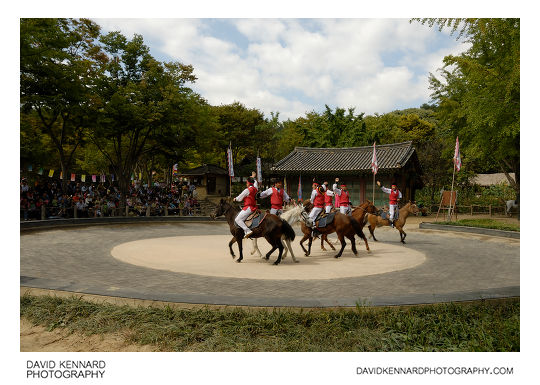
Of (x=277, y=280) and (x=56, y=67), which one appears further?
(x=56, y=67)

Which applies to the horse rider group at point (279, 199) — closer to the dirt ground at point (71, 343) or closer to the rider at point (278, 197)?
the rider at point (278, 197)

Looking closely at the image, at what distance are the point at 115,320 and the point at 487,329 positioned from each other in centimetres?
469

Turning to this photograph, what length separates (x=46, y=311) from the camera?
495 cm

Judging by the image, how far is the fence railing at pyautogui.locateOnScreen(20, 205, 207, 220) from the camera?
17.0 meters

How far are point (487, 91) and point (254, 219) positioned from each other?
542 inches

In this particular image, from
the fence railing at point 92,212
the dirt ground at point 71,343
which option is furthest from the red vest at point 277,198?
the fence railing at point 92,212

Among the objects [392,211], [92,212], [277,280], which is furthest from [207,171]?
[277,280]

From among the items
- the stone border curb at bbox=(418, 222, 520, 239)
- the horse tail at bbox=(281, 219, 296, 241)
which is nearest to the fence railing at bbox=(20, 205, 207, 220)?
the horse tail at bbox=(281, 219, 296, 241)

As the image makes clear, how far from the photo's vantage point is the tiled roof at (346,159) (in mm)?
27875

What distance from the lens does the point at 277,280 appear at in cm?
728

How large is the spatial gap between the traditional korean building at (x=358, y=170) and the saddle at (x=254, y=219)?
1880cm

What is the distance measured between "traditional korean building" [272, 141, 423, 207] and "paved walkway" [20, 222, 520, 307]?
50.9 feet

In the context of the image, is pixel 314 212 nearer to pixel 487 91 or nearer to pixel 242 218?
pixel 242 218

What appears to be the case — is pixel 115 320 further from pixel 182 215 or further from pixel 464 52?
pixel 464 52
